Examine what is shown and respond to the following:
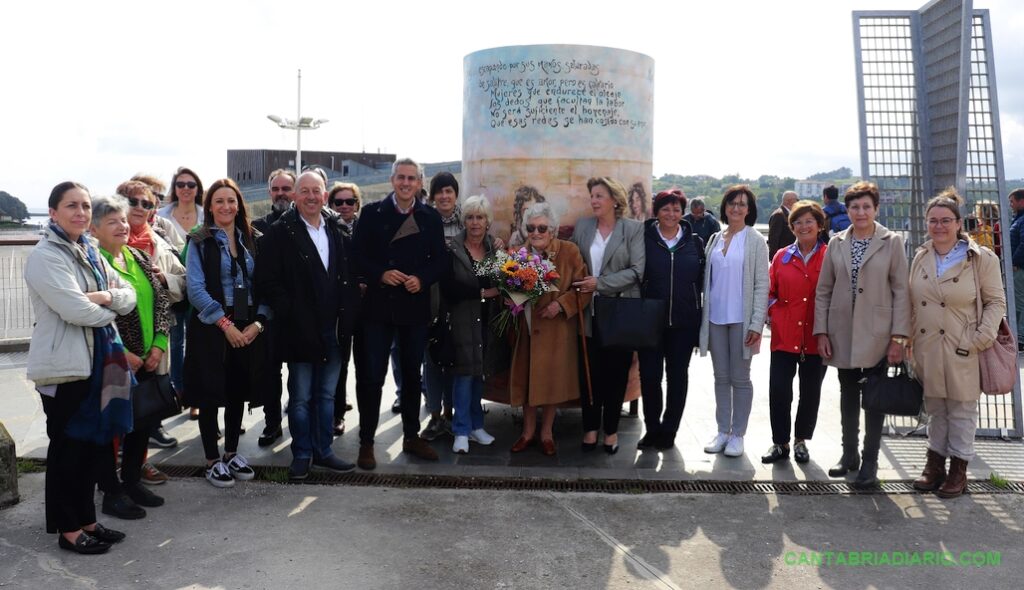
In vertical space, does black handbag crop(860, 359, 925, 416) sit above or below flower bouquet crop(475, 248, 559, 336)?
below

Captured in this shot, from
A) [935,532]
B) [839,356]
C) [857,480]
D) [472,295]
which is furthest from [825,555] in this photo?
[472,295]

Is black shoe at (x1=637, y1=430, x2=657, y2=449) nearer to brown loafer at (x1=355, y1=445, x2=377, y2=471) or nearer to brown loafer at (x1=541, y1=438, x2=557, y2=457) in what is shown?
brown loafer at (x1=541, y1=438, x2=557, y2=457)

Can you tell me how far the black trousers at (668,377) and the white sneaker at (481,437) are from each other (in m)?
1.20

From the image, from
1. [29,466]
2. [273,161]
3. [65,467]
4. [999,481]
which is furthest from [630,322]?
[273,161]

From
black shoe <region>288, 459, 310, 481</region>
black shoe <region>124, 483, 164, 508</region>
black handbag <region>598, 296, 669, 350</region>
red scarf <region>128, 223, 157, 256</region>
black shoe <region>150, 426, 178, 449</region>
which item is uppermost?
red scarf <region>128, 223, 157, 256</region>

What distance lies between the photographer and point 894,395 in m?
5.22

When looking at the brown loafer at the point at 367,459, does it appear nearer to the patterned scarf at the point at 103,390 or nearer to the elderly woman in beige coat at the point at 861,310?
the patterned scarf at the point at 103,390

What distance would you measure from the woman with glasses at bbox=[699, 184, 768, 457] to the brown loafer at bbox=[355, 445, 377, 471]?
2.43 metres

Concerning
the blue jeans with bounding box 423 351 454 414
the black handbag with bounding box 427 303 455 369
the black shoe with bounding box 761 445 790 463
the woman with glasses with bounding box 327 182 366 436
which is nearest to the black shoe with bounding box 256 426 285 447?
the woman with glasses with bounding box 327 182 366 436

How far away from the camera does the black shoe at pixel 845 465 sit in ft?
18.4

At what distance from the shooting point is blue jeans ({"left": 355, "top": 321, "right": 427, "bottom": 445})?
574cm

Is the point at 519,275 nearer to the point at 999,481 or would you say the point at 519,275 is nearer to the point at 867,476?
the point at 867,476

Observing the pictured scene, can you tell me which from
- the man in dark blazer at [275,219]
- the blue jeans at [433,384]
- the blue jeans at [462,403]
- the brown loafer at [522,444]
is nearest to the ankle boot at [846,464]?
the brown loafer at [522,444]

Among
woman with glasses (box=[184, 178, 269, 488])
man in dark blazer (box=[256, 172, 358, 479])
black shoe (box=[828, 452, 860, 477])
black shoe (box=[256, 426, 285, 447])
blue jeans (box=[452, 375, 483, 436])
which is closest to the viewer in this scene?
woman with glasses (box=[184, 178, 269, 488])
